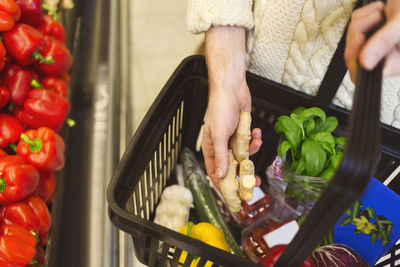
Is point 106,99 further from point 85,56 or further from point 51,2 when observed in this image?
point 51,2

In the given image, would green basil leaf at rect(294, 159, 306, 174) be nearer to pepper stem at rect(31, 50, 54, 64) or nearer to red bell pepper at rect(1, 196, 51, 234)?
red bell pepper at rect(1, 196, 51, 234)

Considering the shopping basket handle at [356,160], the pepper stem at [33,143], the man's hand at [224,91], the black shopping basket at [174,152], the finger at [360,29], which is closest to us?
the shopping basket handle at [356,160]

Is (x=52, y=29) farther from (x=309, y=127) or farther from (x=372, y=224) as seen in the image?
(x=372, y=224)

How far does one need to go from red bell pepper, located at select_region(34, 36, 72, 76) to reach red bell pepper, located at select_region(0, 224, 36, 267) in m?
0.50

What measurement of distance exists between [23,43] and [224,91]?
1.92ft

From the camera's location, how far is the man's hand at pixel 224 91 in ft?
2.19

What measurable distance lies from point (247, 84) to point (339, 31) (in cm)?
21

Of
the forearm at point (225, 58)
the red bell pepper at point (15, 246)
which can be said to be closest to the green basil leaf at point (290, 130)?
the forearm at point (225, 58)

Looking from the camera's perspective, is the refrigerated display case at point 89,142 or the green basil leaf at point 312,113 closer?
the green basil leaf at point 312,113

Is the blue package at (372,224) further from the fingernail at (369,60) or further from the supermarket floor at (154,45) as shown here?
the supermarket floor at (154,45)

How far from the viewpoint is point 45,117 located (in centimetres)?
96

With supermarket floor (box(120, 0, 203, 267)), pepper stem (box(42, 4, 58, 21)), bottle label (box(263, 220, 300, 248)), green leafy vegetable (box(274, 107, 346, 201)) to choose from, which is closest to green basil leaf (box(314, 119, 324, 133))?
green leafy vegetable (box(274, 107, 346, 201))

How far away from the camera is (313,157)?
A: 0.70 metres

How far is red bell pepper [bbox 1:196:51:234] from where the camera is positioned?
2.61ft
